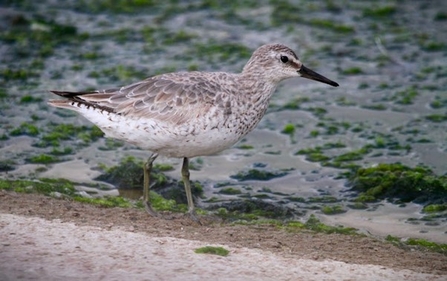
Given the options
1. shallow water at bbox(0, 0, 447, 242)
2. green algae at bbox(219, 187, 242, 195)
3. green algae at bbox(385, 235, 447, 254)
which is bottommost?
green algae at bbox(385, 235, 447, 254)

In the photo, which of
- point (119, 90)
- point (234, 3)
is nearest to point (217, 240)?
point (119, 90)

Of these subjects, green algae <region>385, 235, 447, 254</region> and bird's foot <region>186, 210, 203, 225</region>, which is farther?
bird's foot <region>186, 210, 203, 225</region>

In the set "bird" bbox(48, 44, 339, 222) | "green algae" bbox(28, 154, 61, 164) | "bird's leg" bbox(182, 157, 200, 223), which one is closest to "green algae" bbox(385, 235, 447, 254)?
"bird" bbox(48, 44, 339, 222)

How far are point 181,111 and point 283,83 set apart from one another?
13.7 ft

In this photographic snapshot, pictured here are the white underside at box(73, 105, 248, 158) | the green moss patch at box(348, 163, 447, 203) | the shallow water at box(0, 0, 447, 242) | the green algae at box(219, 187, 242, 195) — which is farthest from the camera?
the shallow water at box(0, 0, 447, 242)

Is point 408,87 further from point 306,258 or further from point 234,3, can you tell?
point 306,258

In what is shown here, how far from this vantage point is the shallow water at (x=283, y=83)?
29.5 ft

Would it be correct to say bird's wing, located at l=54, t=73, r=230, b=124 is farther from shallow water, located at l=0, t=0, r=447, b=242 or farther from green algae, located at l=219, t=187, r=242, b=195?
green algae, located at l=219, t=187, r=242, b=195

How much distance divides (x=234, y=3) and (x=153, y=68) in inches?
113

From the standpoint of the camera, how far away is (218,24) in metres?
13.1

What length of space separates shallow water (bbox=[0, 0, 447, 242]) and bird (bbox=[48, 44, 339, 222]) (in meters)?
1.12

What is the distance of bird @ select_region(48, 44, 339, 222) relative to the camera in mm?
7344

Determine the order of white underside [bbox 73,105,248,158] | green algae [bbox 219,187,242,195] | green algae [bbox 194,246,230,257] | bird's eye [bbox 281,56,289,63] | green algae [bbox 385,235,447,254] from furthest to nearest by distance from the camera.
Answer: green algae [bbox 219,187,242,195]
bird's eye [bbox 281,56,289,63]
white underside [bbox 73,105,248,158]
green algae [bbox 385,235,447,254]
green algae [bbox 194,246,230,257]

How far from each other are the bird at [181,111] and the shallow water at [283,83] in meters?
1.12
